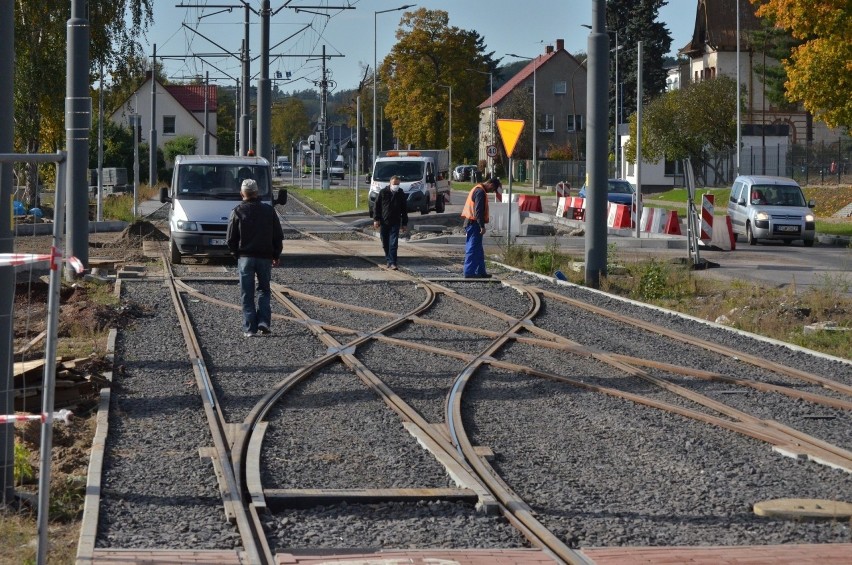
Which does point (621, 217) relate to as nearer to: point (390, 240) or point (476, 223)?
point (390, 240)

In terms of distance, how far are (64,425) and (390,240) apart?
49.9 ft

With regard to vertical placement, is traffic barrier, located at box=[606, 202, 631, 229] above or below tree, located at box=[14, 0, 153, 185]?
below

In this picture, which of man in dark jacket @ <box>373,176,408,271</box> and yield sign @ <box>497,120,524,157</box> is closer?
man in dark jacket @ <box>373,176,408,271</box>

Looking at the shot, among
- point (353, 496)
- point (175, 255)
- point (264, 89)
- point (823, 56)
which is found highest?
point (823, 56)

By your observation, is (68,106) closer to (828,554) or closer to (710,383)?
(710,383)

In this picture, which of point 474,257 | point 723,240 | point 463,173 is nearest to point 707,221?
point 723,240

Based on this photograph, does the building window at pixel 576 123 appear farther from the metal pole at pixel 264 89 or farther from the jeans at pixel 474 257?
the jeans at pixel 474 257

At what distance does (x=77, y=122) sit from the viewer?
20250mm

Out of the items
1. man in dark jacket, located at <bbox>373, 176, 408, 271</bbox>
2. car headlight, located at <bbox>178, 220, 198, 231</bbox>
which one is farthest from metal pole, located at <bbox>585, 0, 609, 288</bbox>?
car headlight, located at <bbox>178, 220, 198, 231</bbox>

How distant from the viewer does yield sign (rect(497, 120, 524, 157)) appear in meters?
24.4

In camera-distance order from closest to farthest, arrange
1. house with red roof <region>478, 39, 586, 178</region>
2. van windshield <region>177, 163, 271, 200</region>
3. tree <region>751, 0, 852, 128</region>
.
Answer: van windshield <region>177, 163, 271, 200</region> < tree <region>751, 0, 852, 128</region> < house with red roof <region>478, 39, 586, 178</region>

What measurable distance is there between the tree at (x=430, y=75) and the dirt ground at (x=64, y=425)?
7890cm

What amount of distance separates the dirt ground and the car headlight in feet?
14.4

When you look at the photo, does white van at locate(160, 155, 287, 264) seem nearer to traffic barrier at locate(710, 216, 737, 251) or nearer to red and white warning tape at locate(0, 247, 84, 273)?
traffic barrier at locate(710, 216, 737, 251)
